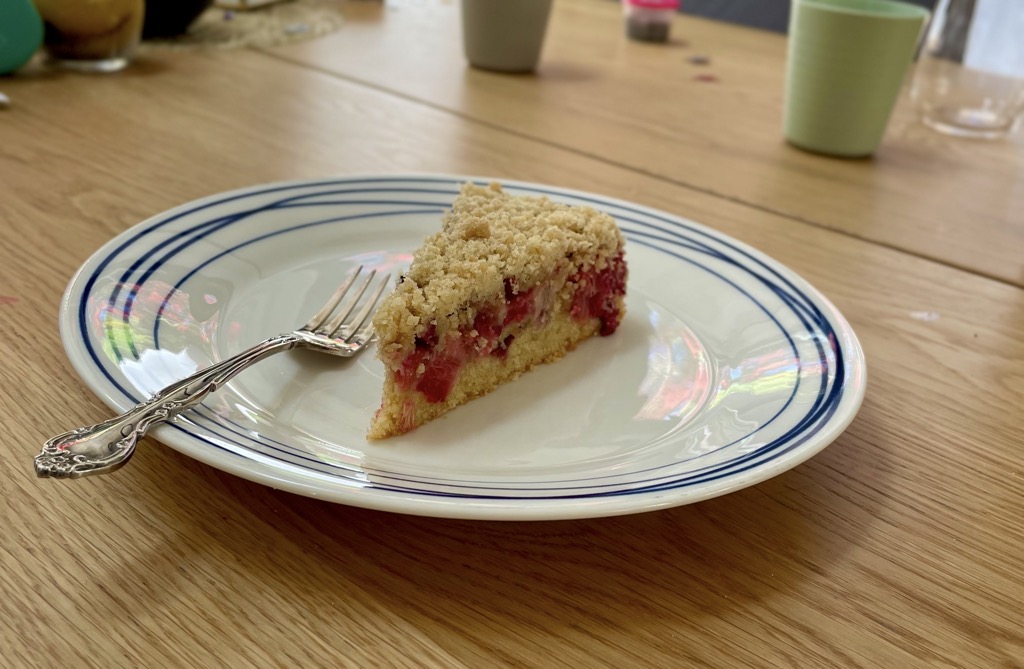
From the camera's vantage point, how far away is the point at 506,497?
0.64 metres

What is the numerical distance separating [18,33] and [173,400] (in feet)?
4.23

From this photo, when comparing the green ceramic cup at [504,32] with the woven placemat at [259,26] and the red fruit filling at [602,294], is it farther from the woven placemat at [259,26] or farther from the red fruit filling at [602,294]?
the red fruit filling at [602,294]

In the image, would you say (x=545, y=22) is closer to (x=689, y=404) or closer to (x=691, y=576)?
(x=689, y=404)

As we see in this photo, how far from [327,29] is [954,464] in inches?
79.0

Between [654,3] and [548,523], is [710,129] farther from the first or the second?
[548,523]

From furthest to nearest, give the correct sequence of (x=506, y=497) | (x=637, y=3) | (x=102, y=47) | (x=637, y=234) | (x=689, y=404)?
(x=637, y=3) < (x=102, y=47) < (x=637, y=234) < (x=689, y=404) < (x=506, y=497)

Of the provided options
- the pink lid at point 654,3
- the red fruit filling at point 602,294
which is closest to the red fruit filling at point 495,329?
the red fruit filling at point 602,294

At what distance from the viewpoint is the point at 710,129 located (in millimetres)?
1886

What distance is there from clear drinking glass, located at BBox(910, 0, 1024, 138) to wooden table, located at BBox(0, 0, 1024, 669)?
432 millimetres

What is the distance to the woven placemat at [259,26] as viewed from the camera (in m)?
2.12

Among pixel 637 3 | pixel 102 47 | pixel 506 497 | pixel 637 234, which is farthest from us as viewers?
pixel 637 3

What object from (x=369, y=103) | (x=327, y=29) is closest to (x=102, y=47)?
(x=369, y=103)

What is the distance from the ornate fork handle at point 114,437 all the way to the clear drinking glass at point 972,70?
69.3 inches

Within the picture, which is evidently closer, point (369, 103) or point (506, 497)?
point (506, 497)
